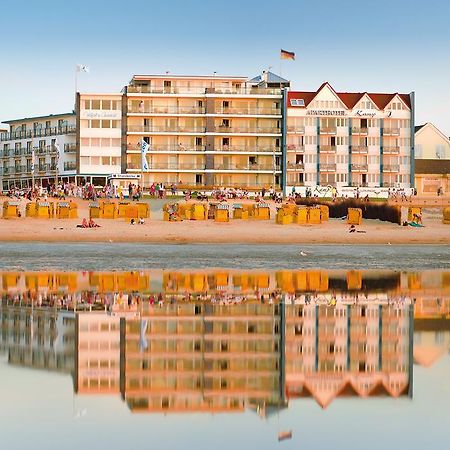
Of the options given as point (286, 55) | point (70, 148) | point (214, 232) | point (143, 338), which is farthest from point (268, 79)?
point (143, 338)

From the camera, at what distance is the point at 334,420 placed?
8.59 meters

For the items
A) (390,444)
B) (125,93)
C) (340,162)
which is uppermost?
(125,93)

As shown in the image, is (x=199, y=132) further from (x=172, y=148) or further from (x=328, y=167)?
(x=328, y=167)

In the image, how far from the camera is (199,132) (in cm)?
10706

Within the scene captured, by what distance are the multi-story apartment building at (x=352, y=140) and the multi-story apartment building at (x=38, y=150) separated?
26.6 meters

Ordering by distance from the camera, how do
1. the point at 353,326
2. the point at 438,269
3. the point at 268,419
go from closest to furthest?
the point at 268,419 → the point at 353,326 → the point at 438,269

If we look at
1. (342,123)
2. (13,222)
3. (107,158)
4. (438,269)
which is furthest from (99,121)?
(438,269)

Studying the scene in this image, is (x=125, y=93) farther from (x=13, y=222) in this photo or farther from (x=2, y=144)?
(x=13, y=222)

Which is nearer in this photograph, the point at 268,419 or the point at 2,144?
the point at 268,419

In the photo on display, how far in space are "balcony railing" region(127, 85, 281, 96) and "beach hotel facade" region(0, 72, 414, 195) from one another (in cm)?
11

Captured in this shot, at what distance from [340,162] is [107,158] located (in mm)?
27237

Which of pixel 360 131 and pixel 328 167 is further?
pixel 328 167

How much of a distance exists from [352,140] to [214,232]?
63.5 meters

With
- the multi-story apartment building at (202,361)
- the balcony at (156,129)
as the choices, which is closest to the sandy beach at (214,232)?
the multi-story apartment building at (202,361)
